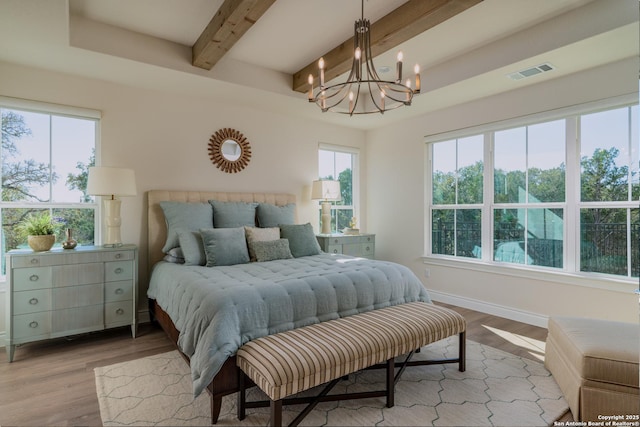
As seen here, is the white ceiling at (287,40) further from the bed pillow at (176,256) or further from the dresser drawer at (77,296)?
the dresser drawer at (77,296)

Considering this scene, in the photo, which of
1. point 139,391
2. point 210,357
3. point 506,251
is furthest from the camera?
point 506,251

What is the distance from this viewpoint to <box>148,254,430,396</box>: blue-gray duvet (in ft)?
6.43

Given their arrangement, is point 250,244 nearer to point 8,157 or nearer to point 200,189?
point 200,189

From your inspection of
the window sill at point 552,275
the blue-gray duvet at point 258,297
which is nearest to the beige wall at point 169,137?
the blue-gray duvet at point 258,297

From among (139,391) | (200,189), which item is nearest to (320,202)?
(200,189)

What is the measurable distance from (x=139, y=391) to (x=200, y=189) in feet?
7.65

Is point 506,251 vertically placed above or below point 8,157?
below

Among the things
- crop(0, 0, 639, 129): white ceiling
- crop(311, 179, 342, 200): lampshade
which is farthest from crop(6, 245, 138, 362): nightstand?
crop(311, 179, 342, 200): lampshade

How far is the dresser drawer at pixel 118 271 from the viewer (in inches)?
122

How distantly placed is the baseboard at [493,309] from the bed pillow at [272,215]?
2.25 m

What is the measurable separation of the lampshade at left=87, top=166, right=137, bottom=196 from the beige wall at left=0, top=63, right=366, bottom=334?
1.39 ft

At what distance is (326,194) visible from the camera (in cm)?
470

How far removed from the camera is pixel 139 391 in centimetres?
225

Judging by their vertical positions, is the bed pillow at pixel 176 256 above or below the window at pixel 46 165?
below
